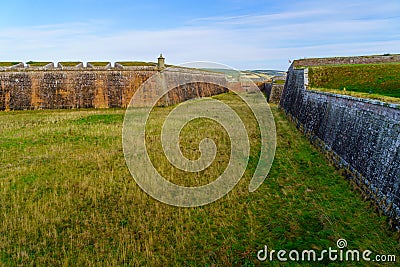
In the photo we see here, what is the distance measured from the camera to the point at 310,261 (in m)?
5.52

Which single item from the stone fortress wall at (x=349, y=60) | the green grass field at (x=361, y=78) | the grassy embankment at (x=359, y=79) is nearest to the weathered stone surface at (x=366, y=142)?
the grassy embankment at (x=359, y=79)

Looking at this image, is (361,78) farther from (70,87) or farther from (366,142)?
(70,87)

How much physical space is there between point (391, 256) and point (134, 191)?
6036 millimetres

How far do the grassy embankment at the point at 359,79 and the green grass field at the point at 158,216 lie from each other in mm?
5278

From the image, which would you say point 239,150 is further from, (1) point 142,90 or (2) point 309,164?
(1) point 142,90

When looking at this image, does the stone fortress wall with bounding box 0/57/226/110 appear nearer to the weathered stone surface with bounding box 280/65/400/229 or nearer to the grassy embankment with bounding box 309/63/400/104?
the grassy embankment with bounding box 309/63/400/104

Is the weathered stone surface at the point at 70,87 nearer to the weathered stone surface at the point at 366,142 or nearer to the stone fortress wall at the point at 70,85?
the stone fortress wall at the point at 70,85

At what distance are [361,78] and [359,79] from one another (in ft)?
0.50

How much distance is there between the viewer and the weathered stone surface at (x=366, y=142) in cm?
690

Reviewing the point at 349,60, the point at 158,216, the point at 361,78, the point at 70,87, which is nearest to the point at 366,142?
the point at 158,216

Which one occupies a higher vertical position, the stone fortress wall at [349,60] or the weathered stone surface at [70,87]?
the stone fortress wall at [349,60]

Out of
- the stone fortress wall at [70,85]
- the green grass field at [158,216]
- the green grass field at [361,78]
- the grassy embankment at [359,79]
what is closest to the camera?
the green grass field at [158,216]

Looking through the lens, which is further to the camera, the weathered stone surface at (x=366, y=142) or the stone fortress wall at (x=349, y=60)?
the stone fortress wall at (x=349, y=60)

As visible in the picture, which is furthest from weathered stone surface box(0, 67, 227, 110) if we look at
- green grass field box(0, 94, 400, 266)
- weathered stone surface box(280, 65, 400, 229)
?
weathered stone surface box(280, 65, 400, 229)
